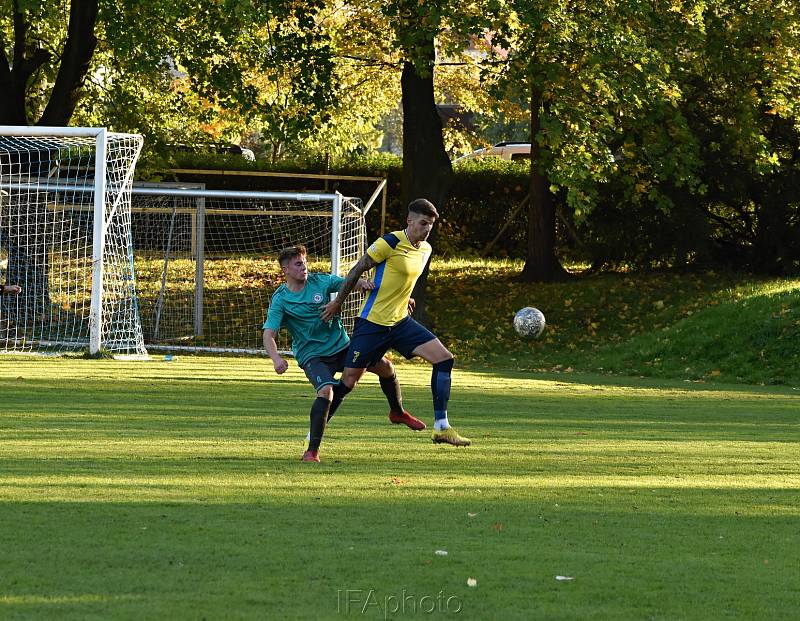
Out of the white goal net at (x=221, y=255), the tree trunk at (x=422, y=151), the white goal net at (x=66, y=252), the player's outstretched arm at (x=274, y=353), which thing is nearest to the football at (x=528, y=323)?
the tree trunk at (x=422, y=151)

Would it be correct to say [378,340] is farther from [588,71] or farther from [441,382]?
[588,71]

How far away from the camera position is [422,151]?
990 inches

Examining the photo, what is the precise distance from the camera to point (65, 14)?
88.3 ft

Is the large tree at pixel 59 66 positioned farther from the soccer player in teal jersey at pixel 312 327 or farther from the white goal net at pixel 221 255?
the soccer player in teal jersey at pixel 312 327

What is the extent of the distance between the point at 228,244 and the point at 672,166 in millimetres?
11197

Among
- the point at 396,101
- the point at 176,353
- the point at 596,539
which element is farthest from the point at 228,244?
the point at 596,539

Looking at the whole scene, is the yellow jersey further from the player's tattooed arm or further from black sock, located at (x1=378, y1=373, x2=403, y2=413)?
black sock, located at (x1=378, y1=373, x2=403, y2=413)

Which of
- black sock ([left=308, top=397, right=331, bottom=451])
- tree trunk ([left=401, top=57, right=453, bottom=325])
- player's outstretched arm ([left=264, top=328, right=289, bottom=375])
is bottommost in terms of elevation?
black sock ([left=308, top=397, right=331, bottom=451])

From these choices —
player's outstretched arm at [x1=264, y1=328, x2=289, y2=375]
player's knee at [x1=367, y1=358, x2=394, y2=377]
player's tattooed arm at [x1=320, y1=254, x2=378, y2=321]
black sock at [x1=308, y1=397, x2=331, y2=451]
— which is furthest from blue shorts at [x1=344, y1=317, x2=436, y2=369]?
player's outstretched arm at [x1=264, y1=328, x2=289, y2=375]

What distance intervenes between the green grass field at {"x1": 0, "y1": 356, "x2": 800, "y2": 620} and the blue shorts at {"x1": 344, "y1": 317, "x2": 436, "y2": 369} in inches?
28.1

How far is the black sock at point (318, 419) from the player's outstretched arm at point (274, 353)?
347 mm

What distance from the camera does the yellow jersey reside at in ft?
33.2

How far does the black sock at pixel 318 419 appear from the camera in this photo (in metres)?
9.41

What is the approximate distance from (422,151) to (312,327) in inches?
619
